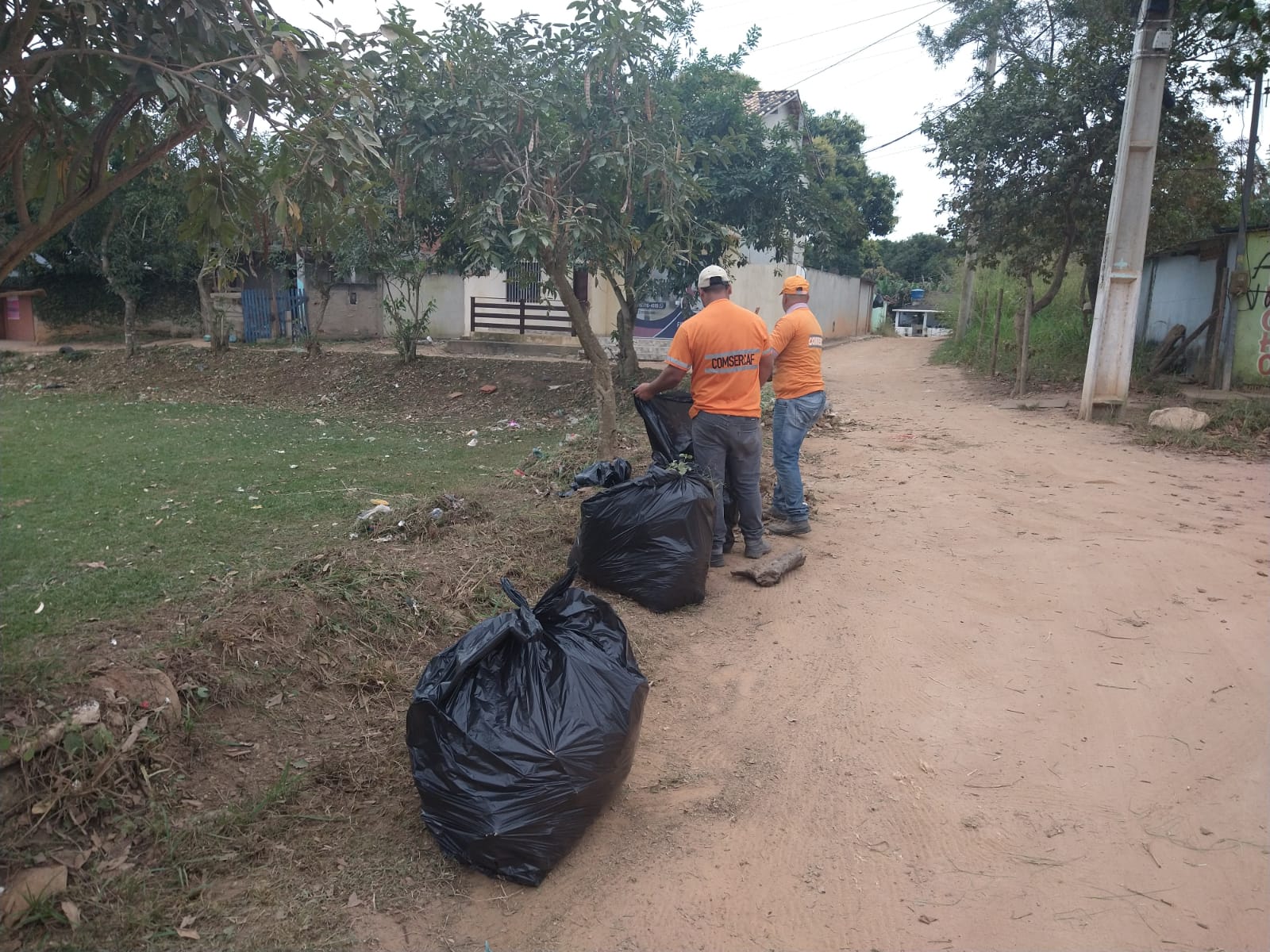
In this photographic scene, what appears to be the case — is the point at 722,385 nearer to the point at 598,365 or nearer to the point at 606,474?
the point at 606,474

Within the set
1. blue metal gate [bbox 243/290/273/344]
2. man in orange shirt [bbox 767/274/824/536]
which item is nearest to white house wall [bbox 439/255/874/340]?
blue metal gate [bbox 243/290/273/344]

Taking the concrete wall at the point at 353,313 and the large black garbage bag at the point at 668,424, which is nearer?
the large black garbage bag at the point at 668,424

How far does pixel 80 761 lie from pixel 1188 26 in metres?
13.4

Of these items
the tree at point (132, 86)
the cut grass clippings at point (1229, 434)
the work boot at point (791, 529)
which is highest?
the tree at point (132, 86)

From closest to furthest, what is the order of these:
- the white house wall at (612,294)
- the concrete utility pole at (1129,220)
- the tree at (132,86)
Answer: the tree at (132,86)
the concrete utility pole at (1129,220)
the white house wall at (612,294)

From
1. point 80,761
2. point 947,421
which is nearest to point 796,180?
point 947,421

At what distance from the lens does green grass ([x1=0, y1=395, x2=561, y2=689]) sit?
4227mm

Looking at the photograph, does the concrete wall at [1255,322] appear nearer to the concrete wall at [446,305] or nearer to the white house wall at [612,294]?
the white house wall at [612,294]

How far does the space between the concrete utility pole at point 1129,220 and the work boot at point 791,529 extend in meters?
6.11

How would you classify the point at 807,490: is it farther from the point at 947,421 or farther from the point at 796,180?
the point at 796,180

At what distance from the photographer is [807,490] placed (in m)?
6.88

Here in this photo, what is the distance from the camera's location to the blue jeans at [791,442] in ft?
18.3

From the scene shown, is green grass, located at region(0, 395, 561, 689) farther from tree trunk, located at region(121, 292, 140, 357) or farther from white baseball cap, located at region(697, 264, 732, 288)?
tree trunk, located at region(121, 292, 140, 357)

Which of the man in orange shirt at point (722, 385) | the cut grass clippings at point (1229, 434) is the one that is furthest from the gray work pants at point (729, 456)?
the cut grass clippings at point (1229, 434)
